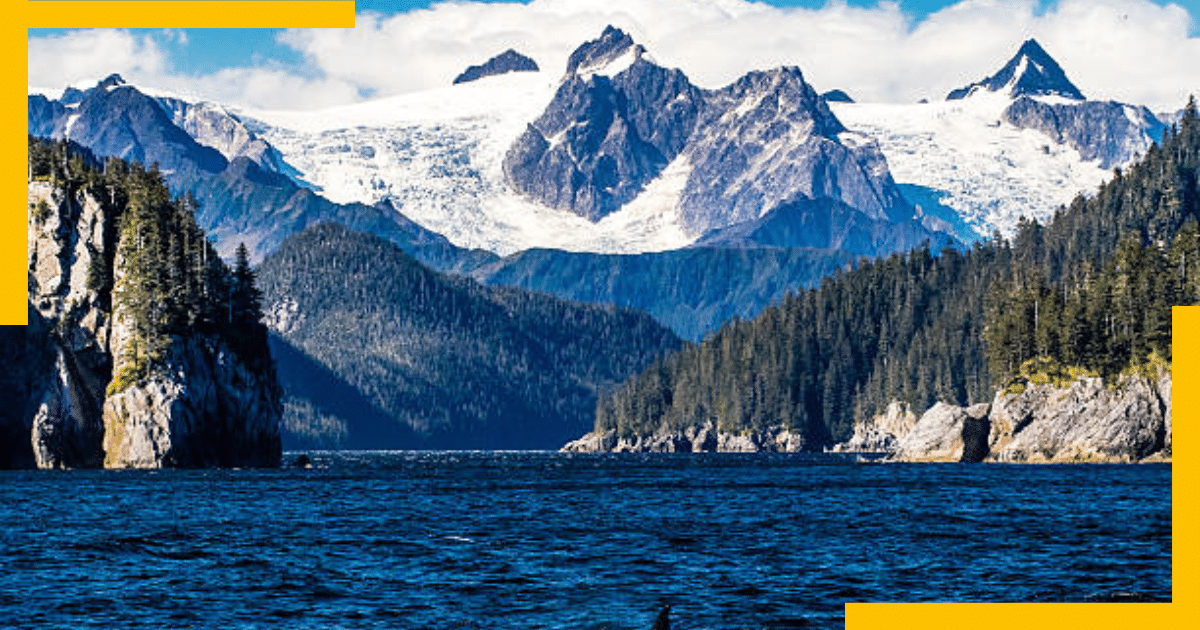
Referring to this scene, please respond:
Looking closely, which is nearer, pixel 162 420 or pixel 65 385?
pixel 162 420

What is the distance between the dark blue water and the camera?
193 ft

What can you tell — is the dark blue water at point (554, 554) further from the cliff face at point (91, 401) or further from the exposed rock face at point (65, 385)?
the exposed rock face at point (65, 385)

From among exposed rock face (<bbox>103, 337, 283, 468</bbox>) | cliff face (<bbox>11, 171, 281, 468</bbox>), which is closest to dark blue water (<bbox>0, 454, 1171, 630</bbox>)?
exposed rock face (<bbox>103, 337, 283, 468</bbox>)

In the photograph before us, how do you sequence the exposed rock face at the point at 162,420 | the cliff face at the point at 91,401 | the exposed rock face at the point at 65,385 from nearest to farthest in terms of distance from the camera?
the exposed rock face at the point at 162,420 < the cliff face at the point at 91,401 < the exposed rock face at the point at 65,385

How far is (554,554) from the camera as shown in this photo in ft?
256

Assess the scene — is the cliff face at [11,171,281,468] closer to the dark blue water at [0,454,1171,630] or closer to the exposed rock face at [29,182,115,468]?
the exposed rock face at [29,182,115,468]

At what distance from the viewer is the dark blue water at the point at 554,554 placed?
193ft

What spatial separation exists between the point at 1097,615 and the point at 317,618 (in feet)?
115

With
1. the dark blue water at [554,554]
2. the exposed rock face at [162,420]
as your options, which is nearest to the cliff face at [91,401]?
the exposed rock face at [162,420]

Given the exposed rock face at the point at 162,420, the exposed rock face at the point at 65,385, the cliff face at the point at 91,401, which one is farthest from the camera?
the exposed rock face at the point at 65,385

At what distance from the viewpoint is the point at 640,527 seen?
96.2 meters

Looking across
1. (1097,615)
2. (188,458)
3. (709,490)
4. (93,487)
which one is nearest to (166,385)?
(188,458)

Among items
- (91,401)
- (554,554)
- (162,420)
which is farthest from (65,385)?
(554,554)

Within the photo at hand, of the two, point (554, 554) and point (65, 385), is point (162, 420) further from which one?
point (554, 554)
